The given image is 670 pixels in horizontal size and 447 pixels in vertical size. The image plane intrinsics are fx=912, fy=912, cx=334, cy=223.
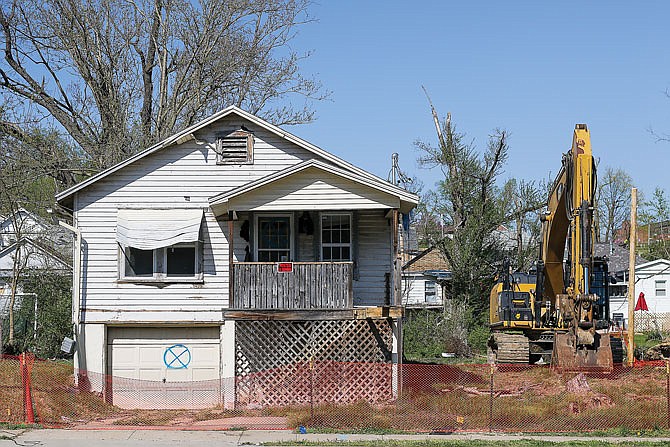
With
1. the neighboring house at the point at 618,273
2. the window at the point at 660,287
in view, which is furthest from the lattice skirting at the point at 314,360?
the window at the point at 660,287

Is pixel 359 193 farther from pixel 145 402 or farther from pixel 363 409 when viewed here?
pixel 145 402

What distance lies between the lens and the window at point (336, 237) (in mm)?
21438

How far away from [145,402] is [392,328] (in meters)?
6.01

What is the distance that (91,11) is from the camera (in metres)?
33.5

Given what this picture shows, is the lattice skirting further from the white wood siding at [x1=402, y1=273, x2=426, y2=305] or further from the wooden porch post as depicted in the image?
the white wood siding at [x1=402, y1=273, x2=426, y2=305]

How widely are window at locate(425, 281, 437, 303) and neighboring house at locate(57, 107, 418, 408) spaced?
3148 centimetres

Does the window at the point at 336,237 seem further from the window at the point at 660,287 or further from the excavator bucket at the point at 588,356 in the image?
the window at the point at 660,287

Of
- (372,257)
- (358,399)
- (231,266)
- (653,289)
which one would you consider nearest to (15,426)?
(231,266)

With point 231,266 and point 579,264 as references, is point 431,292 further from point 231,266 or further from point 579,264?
point 579,264

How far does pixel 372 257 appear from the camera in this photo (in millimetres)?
21484

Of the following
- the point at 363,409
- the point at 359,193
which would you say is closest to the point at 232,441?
the point at 363,409

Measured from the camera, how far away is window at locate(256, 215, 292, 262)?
845 inches

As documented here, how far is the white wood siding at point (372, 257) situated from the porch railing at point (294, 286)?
1144mm

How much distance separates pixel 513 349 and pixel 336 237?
6732 millimetres
